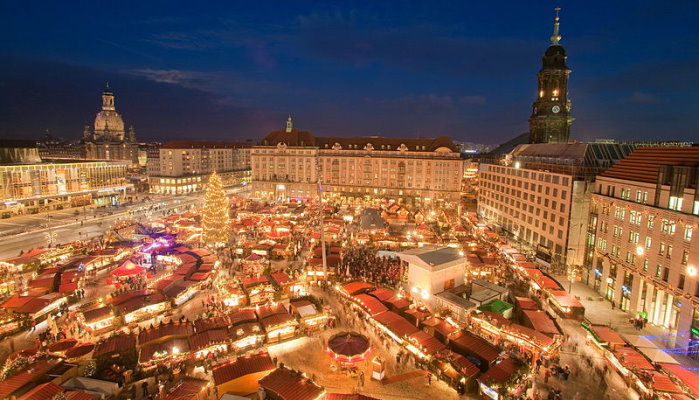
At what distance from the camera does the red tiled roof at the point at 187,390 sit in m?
14.8

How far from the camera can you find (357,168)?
75.6m

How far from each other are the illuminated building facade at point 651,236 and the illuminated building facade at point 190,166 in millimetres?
83184

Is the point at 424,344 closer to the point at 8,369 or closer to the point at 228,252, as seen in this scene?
the point at 8,369

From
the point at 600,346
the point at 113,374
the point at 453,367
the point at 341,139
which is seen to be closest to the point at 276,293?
the point at 113,374

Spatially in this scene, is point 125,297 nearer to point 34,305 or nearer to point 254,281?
point 34,305

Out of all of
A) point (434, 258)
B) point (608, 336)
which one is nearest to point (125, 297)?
point (434, 258)

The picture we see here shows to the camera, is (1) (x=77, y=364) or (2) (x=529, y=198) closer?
(1) (x=77, y=364)

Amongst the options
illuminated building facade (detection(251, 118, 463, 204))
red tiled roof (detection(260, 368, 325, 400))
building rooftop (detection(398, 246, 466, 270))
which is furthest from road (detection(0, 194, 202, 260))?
building rooftop (detection(398, 246, 466, 270))

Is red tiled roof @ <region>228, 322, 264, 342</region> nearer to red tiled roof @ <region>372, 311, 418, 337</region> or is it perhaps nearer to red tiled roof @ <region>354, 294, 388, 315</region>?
red tiled roof @ <region>354, 294, 388, 315</region>

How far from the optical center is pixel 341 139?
80062 mm

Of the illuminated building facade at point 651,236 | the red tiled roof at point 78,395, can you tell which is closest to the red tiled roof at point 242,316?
the red tiled roof at point 78,395

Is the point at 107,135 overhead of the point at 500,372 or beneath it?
overhead

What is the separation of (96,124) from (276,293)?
132616 mm

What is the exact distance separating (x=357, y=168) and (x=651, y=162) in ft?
177
